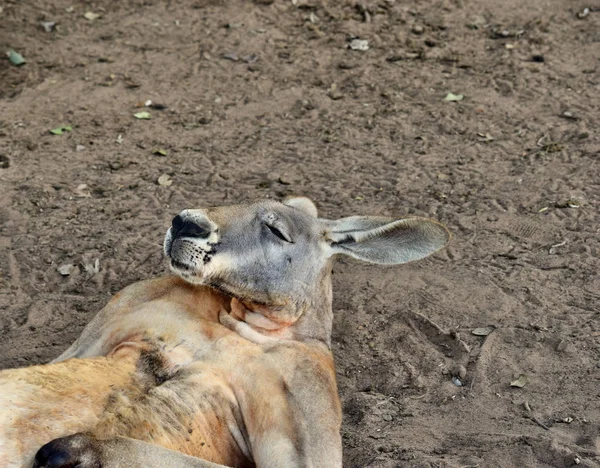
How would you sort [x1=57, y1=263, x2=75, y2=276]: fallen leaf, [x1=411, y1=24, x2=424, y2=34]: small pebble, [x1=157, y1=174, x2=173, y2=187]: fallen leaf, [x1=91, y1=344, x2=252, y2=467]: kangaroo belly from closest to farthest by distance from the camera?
[x1=91, y1=344, x2=252, y2=467]: kangaroo belly < [x1=57, y1=263, x2=75, y2=276]: fallen leaf < [x1=157, y1=174, x2=173, y2=187]: fallen leaf < [x1=411, y1=24, x2=424, y2=34]: small pebble

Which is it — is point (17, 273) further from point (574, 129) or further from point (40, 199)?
point (574, 129)

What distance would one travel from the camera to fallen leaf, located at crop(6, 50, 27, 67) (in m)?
8.60

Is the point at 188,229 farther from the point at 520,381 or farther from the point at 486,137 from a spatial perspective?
the point at 486,137

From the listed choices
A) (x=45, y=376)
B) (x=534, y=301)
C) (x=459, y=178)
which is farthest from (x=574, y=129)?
(x=45, y=376)

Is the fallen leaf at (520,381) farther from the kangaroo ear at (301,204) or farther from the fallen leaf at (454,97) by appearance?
the fallen leaf at (454,97)

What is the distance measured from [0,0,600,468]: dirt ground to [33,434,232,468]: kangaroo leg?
1155 mm

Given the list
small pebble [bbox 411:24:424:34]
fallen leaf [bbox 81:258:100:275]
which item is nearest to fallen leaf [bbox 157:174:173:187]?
fallen leaf [bbox 81:258:100:275]

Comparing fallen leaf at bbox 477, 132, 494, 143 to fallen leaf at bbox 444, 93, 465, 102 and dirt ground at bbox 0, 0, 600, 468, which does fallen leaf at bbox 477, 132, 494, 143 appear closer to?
dirt ground at bbox 0, 0, 600, 468

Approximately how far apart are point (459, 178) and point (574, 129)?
1234mm

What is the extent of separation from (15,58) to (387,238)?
5113 millimetres

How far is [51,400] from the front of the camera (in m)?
4.02

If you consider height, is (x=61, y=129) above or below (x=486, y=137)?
below

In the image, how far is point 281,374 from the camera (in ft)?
14.5

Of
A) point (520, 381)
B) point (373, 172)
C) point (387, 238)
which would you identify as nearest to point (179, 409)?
point (387, 238)
